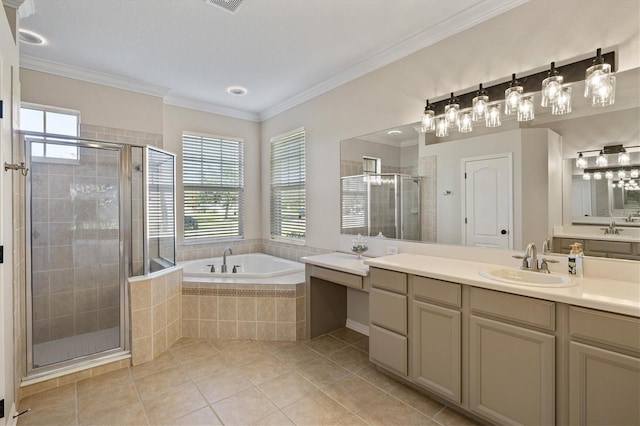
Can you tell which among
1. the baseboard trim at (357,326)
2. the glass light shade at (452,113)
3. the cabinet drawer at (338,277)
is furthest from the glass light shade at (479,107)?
the baseboard trim at (357,326)

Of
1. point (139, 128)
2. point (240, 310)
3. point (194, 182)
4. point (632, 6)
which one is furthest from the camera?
point (194, 182)

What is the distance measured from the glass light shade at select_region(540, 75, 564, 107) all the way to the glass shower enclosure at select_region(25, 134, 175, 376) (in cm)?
316

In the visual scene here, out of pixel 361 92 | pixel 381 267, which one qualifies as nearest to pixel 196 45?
pixel 361 92

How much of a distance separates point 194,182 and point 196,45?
1.90 meters

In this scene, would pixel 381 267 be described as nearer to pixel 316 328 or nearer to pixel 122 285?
pixel 316 328

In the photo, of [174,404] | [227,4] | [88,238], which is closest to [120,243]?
[88,238]

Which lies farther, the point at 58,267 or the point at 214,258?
the point at 214,258

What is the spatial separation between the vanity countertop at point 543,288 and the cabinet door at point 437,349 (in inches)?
9.0

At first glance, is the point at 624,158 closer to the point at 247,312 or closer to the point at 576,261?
the point at 576,261

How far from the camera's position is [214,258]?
13.8 feet

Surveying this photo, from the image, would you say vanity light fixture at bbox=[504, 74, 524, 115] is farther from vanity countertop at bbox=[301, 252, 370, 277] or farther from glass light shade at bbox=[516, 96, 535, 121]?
vanity countertop at bbox=[301, 252, 370, 277]

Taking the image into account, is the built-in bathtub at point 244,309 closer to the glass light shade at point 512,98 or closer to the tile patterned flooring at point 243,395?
the tile patterned flooring at point 243,395

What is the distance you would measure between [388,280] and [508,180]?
1071mm

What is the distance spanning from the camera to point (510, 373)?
1.63 metres
